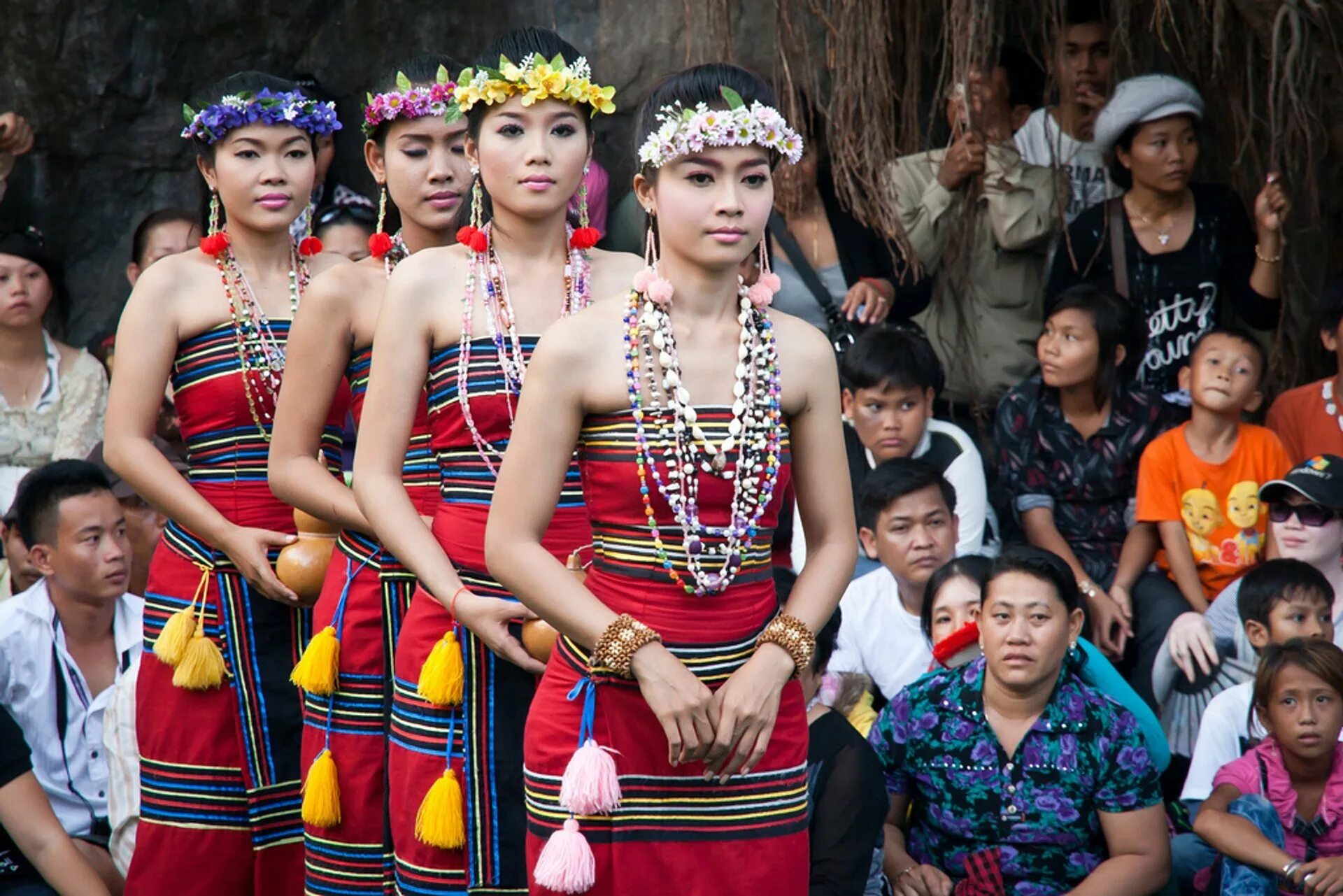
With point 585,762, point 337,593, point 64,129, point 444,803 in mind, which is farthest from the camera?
point 64,129

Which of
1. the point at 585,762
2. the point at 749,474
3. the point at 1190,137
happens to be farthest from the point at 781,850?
the point at 1190,137

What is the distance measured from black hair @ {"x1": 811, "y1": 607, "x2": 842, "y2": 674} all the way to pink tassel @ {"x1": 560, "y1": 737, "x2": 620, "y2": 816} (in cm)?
152

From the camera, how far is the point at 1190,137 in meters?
5.26

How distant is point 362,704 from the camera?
3264mm

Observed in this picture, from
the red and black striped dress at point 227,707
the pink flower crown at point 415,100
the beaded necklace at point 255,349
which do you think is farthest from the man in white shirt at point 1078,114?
the red and black striped dress at point 227,707

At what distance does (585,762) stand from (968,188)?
3.29 meters

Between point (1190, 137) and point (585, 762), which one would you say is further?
point (1190, 137)

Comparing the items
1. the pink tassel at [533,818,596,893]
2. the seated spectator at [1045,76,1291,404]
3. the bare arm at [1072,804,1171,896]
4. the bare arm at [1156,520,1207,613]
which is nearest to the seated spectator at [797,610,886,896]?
the bare arm at [1072,804,1171,896]

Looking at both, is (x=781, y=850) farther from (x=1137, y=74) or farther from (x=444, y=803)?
(x=1137, y=74)

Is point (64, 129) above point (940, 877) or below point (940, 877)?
above

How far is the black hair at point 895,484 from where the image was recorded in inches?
185

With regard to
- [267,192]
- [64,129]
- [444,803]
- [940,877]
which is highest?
[64,129]

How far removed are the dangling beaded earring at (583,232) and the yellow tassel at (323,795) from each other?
1.04 m

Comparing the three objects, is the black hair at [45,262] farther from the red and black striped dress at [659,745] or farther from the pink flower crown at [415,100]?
the red and black striped dress at [659,745]
